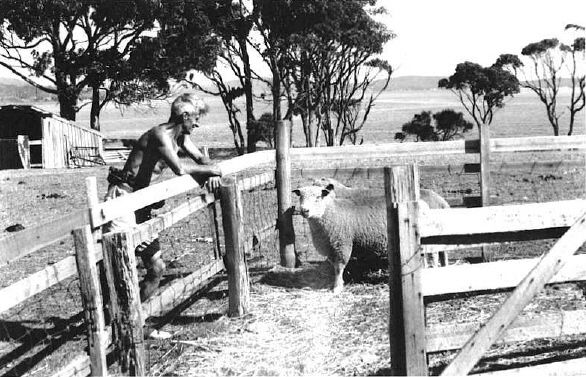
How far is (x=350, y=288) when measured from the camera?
7.61 m

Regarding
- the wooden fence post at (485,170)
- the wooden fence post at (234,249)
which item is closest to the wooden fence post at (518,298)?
the wooden fence post at (234,249)

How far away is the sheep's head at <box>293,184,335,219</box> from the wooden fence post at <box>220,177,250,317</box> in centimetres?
99

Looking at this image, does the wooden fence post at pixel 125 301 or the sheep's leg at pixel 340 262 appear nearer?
the wooden fence post at pixel 125 301

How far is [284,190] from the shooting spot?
827cm

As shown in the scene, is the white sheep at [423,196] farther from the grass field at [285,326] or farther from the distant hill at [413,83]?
the distant hill at [413,83]

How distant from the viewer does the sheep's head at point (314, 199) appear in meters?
7.51

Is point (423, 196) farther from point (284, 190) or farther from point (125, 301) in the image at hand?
point (125, 301)

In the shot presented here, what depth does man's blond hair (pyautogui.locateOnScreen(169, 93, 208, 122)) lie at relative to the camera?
6.29 metres

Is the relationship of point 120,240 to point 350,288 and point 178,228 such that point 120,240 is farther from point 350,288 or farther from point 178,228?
point 178,228

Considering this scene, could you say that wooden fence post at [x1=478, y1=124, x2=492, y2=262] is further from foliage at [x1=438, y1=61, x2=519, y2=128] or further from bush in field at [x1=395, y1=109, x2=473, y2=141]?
foliage at [x1=438, y1=61, x2=519, y2=128]

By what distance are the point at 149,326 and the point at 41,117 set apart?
94.6ft

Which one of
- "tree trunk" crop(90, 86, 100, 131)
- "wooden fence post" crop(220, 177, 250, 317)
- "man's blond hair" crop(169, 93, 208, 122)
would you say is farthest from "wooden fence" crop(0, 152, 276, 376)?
"tree trunk" crop(90, 86, 100, 131)

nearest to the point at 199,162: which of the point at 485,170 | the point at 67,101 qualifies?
the point at 485,170

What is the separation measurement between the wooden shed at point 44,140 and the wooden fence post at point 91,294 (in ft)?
95.4
